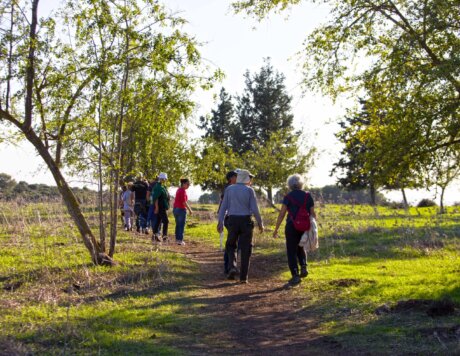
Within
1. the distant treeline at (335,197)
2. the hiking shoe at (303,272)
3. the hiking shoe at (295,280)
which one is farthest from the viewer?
the distant treeline at (335,197)

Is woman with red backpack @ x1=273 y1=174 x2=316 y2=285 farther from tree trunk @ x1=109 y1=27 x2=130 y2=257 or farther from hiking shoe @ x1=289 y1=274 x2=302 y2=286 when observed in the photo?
tree trunk @ x1=109 y1=27 x2=130 y2=257

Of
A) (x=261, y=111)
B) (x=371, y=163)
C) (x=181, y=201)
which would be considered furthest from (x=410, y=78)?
(x=261, y=111)

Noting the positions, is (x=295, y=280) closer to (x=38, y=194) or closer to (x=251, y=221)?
(x=251, y=221)

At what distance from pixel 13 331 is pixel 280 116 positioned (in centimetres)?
7104

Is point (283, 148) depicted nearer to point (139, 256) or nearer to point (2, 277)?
point (139, 256)

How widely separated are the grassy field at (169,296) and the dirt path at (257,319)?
0.57 ft

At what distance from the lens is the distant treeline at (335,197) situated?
20.8m

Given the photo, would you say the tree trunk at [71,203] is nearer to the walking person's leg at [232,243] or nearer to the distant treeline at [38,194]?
the distant treeline at [38,194]

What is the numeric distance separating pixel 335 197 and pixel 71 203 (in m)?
11.9

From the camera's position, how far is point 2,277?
11.0 meters

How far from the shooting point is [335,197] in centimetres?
2220

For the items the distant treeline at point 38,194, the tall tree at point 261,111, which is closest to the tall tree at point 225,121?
the tall tree at point 261,111

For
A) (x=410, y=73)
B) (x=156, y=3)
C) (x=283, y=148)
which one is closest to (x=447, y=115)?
(x=410, y=73)

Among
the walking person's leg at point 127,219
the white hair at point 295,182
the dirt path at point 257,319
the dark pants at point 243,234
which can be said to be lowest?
the dirt path at point 257,319
